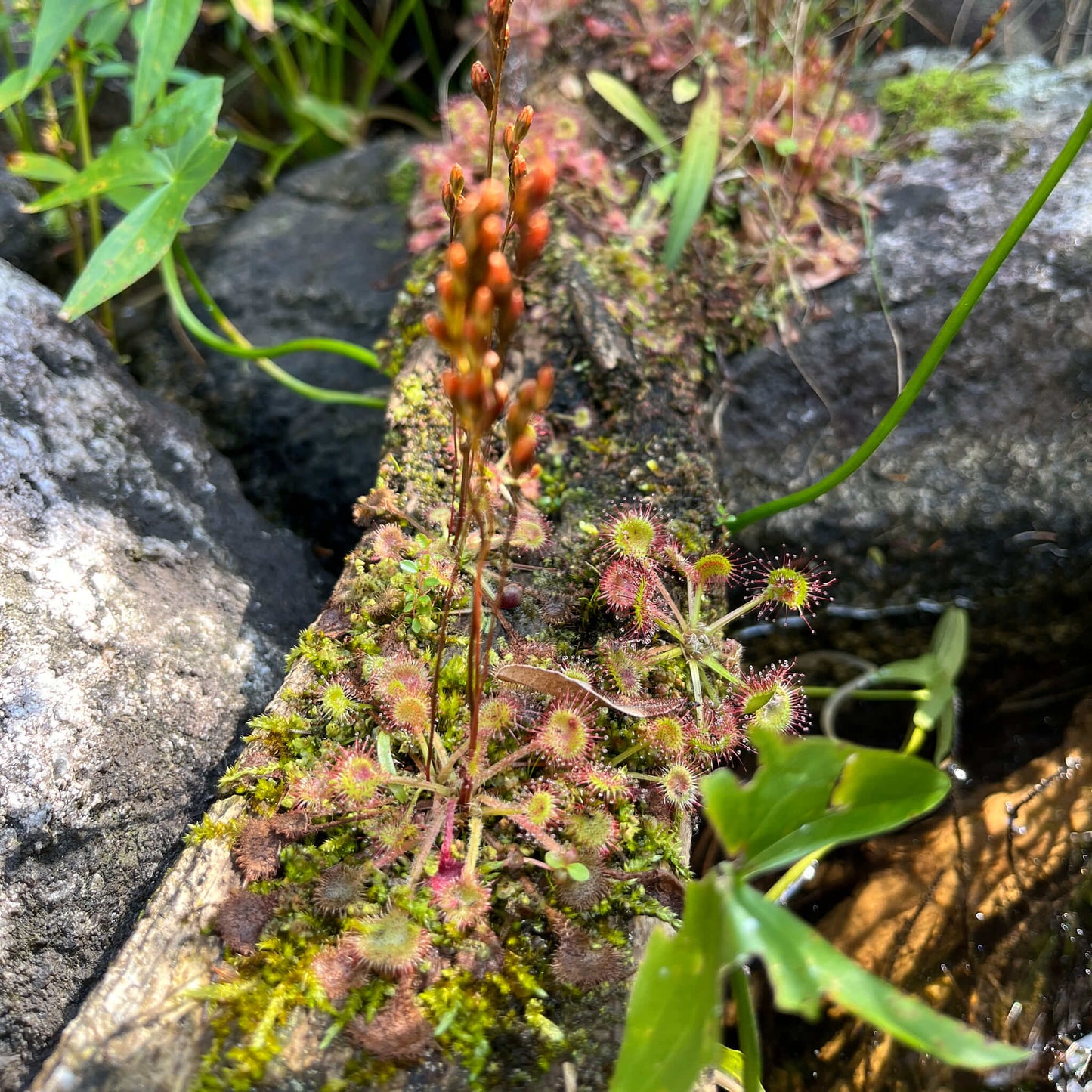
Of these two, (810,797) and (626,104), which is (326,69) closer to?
(626,104)

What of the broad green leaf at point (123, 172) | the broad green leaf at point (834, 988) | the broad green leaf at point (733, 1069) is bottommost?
the broad green leaf at point (733, 1069)

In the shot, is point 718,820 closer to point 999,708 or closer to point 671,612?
point 671,612

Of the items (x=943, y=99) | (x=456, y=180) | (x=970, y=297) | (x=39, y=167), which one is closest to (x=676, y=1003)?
(x=456, y=180)

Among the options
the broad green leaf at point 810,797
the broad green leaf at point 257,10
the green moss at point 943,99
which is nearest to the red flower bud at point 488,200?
the broad green leaf at point 810,797

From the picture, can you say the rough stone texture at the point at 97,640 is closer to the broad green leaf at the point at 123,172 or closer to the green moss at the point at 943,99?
the broad green leaf at the point at 123,172

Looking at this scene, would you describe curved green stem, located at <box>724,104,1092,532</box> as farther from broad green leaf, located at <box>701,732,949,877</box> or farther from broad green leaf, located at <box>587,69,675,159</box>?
broad green leaf, located at <box>587,69,675,159</box>

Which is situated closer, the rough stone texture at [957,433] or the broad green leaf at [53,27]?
the broad green leaf at [53,27]
